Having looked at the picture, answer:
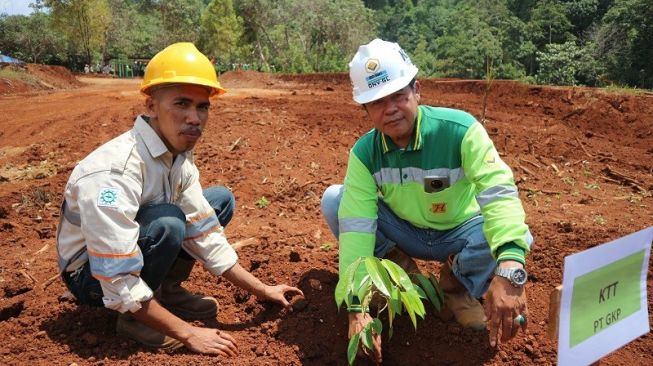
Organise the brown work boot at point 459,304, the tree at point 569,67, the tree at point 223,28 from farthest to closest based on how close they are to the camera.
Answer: the tree at point 223,28 < the tree at point 569,67 < the brown work boot at point 459,304

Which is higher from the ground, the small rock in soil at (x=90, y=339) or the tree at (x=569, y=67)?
the tree at (x=569, y=67)

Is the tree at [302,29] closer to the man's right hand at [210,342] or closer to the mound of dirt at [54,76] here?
the mound of dirt at [54,76]

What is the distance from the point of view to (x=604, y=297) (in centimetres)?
149

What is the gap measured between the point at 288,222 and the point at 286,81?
19703mm

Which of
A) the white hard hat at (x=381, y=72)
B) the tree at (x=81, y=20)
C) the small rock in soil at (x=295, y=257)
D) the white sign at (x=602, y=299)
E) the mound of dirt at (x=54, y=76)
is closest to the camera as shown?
the white sign at (x=602, y=299)

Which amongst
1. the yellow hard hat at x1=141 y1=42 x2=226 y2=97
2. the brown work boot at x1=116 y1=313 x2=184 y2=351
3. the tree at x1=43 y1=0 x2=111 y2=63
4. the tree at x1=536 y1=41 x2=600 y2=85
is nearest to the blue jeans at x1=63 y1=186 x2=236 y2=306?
the brown work boot at x1=116 y1=313 x2=184 y2=351

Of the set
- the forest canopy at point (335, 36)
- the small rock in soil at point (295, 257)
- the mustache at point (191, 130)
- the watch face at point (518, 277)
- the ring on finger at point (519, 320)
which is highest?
the forest canopy at point (335, 36)

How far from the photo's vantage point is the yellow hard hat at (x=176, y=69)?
2092 millimetres

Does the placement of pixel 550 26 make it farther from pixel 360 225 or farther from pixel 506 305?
pixel 506 305

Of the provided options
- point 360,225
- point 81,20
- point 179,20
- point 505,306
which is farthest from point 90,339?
point 179,20

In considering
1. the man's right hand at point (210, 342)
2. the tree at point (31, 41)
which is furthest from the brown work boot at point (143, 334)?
the tree at point (31, 41)

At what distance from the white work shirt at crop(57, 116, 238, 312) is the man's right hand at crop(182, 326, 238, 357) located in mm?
317

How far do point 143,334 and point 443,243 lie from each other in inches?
58.2

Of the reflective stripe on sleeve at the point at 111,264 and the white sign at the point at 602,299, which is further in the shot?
the reflective stripe on sleeve at the point at 111,264
